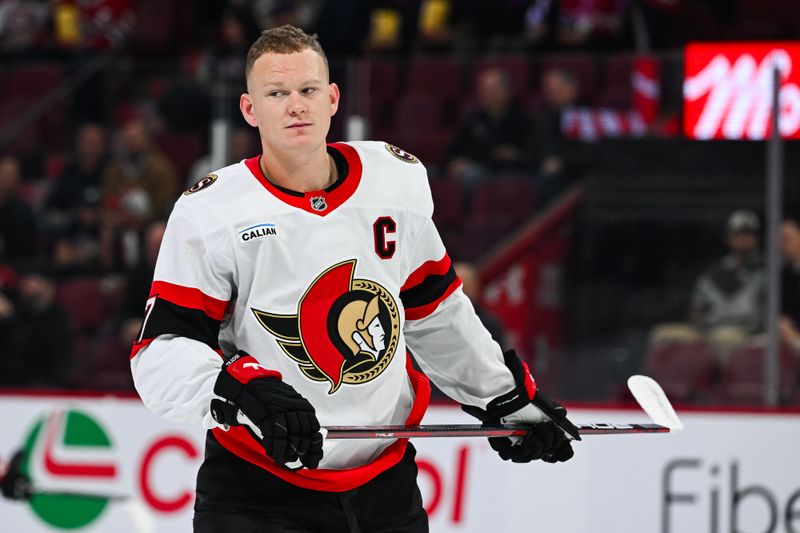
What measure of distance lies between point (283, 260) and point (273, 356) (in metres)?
0.18

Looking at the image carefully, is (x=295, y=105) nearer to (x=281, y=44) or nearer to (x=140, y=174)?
(x=281, y=44)

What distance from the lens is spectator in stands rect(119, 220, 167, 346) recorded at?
573 cm

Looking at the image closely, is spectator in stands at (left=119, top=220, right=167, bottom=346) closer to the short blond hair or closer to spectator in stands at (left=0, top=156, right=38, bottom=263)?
spectator in stands at (left=0, top=156, right=38, bottom=263)

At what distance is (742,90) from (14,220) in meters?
2.93

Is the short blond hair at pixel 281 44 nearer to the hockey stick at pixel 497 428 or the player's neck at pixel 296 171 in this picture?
the player's neck at pixel 296 171

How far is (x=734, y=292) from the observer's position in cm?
512

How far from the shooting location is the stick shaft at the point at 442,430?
8.34 feet

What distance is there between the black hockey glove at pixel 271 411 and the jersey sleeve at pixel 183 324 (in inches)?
2.2

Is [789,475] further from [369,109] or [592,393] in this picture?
[369,109]

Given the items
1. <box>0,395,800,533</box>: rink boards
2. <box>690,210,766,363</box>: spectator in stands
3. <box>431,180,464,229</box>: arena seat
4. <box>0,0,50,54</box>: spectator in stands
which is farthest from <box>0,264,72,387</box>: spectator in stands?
<box>0,0,50,54</box>: spectator in stands

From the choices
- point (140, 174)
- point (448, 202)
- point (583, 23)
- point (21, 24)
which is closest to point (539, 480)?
point (448, 202)

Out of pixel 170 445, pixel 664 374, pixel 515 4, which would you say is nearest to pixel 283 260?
pixel 170 445

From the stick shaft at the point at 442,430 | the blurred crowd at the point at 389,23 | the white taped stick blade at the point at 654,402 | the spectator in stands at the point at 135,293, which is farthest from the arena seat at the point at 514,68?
the stick shaft at the point at 442,430

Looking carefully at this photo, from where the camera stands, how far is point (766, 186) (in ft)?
16.6
